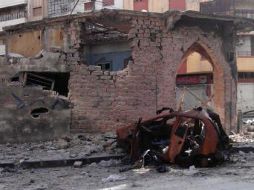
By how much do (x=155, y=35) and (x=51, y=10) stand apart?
88.7ft

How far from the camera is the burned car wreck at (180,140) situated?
11211 millimetres

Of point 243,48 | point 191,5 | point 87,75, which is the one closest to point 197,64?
point 243,48

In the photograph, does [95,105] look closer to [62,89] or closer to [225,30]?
[62,89]

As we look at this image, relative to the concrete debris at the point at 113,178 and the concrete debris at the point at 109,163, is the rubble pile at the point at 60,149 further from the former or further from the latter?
the concrete debris at the point at 113,178

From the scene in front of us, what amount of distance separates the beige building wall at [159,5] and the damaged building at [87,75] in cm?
2092

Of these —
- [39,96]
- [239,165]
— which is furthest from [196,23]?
[239,165]

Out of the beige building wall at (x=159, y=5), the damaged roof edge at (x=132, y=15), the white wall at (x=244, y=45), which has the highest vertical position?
the beige building wall at (x=159, y=5)

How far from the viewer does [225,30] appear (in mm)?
18656

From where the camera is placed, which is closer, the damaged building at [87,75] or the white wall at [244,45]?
the damaged building at [87,75]

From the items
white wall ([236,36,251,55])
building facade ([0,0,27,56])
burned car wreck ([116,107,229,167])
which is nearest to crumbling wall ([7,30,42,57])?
burned car wreck ([116,107,229,167])

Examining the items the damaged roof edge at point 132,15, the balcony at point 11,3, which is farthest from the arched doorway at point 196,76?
the damaged roof edge at point 132,15

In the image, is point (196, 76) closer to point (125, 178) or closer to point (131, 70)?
point (131, 70)

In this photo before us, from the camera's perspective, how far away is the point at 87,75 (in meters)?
15.8

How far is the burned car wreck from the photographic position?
11.2m
